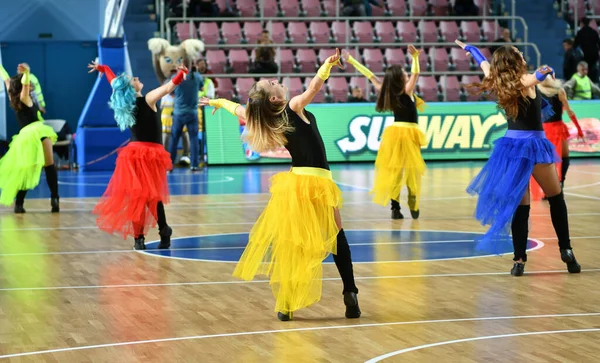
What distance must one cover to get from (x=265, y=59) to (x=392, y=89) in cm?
1012

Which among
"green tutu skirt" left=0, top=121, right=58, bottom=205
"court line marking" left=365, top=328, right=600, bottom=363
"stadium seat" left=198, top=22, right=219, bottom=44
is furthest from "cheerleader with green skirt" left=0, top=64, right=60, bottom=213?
"stadium seat" left=198, top=22, right=219, bottom=44

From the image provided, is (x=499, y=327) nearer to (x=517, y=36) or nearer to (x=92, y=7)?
(x=92, y=7)

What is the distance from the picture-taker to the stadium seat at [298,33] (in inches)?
934

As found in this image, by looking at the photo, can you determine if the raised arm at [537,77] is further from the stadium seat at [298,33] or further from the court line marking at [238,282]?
the stadium seat at [298,33]

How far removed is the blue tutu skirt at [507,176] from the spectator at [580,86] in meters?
15.2

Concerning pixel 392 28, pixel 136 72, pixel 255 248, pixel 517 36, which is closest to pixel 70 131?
pixel 136 72

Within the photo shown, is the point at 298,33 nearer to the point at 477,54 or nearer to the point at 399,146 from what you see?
the point at 399,146

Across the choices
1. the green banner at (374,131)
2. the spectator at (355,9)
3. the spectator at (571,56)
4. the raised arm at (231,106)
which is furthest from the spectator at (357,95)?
the raised arm at (231,106)

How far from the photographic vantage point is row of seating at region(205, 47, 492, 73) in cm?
2294

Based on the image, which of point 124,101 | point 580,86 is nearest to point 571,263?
point 124,101

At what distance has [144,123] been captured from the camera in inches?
409

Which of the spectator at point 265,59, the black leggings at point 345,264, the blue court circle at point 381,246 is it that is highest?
the spectator at point 265,59

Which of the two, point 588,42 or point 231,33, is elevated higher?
point 231,33

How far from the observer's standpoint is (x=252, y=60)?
23109 millimetres
